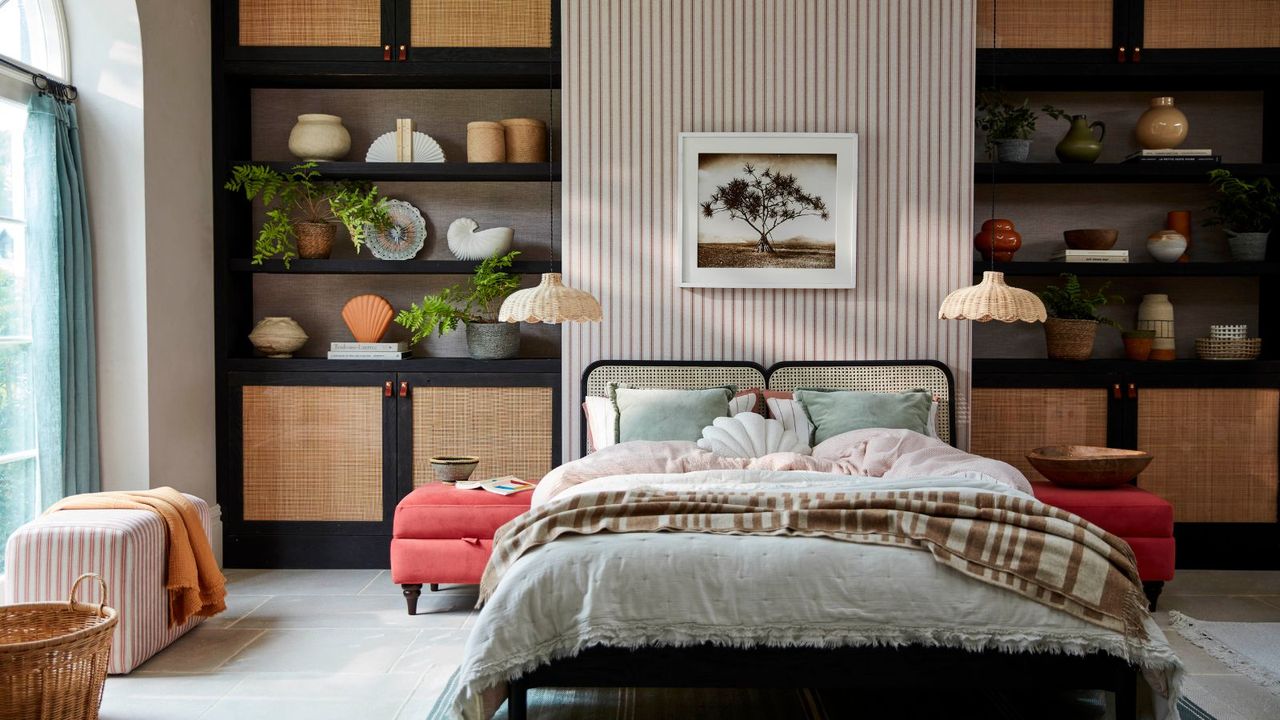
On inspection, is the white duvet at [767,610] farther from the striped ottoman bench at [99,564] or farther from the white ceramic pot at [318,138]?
the white ceramic pot at [318,138]

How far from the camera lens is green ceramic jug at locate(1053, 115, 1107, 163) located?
14.6 ft

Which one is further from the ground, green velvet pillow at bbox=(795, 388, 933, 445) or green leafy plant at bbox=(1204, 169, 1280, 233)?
green leafy plant at bbox=(1204, 169, 1280, 233)

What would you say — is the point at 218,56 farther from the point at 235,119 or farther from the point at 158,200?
the point at 158,200

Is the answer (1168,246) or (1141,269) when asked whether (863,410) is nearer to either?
(1141,269)

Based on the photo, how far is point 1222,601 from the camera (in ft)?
12.9

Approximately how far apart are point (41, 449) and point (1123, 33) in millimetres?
5061

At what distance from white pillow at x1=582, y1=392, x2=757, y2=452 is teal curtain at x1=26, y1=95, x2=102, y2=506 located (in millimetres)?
2059

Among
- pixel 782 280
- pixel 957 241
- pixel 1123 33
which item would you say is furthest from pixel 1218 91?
pixel 782 280

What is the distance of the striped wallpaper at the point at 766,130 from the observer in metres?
4.37

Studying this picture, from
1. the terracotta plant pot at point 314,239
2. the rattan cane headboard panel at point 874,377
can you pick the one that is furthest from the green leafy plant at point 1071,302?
the terracotta plant pot at point 314,239

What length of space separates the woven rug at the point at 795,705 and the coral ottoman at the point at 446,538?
85cm

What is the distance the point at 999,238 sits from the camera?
14.9 feet

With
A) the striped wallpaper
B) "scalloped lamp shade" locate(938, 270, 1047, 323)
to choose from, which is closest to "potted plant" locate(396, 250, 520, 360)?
the striped wallpaper

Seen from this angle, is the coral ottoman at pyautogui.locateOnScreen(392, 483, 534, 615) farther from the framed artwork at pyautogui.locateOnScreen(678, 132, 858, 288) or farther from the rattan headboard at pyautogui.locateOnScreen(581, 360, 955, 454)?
the framed artwork at pyautogui.locateOnScreen(678, 132, 858, 288)
